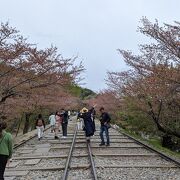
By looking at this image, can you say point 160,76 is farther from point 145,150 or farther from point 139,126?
point 139,126

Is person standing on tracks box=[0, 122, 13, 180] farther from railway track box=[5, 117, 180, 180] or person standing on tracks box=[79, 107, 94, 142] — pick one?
person standing on tracks box=[79, 107, 94, 142]

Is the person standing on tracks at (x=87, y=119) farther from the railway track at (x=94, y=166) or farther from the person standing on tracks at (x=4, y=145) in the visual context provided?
the person standing on tracks at (x=4, y=145)

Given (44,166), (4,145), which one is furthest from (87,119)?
(4,145)

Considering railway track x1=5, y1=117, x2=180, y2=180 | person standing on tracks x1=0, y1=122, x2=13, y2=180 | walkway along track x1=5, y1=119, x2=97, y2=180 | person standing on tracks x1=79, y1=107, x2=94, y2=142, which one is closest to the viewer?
person standing on tracks x1=0, y1=122, x2=13, y2=180

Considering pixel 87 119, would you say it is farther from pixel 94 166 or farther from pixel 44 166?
pixel 94 166

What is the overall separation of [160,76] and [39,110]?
107 ft

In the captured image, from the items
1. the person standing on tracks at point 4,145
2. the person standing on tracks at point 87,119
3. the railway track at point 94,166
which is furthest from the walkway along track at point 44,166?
the person standing on tracks at point 4,145

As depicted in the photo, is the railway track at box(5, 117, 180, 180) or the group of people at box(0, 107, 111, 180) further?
the railway track at box(5, 117, 180, 180)

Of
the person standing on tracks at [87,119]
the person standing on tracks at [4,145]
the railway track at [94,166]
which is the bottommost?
the railway track at [94,166]

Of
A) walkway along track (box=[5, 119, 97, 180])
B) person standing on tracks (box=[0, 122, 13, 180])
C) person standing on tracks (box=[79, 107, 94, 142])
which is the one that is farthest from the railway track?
person standing on tracks (box=[0, 122, 13, 180])

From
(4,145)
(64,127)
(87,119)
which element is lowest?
(4,145)

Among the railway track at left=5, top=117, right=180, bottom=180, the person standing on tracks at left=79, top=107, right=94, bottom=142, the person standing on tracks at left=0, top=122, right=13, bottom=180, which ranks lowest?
the railway track at left=5, top=117, right=180, bottom=180

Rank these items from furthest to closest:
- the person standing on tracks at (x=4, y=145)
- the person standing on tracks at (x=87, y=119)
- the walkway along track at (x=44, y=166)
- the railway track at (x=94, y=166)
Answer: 1. the person standing on tracks at (x=87, y=119)
2. the walkway along track at (x=44, y=166)
3. the railway track at (x=94, y=166)
4. the person standing on tracks at (x=4, y=145)

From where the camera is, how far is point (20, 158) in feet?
58.0
